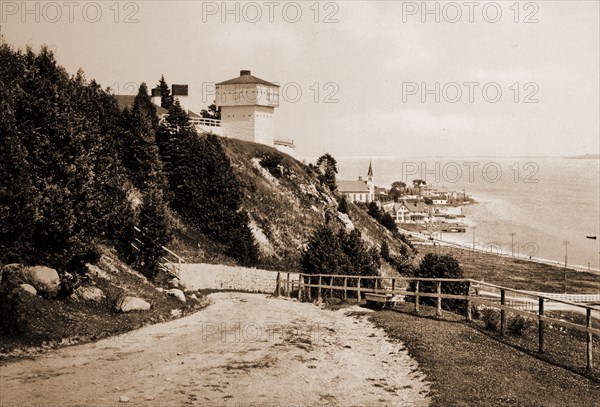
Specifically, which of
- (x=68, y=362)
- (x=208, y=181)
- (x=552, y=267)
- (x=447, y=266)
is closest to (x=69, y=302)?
(x=68, y=362)

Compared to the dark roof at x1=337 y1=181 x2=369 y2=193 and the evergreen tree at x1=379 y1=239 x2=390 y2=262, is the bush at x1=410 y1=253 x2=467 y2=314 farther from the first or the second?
the dark roof at x1=337 y1=181 x2=369 y2=193

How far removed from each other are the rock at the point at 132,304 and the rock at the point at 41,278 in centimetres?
227

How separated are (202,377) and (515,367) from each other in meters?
7.30

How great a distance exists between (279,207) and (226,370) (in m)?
59.9

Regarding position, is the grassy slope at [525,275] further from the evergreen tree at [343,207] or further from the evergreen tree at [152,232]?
the evergreen tree at [152,232]

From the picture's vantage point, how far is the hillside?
196 feet

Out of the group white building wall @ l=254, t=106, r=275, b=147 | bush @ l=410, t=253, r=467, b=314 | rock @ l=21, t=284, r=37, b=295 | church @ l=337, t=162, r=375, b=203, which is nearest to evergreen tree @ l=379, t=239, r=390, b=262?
white building wall @ l=254, t=106, r=275, b=147

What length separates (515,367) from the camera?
44.0ft

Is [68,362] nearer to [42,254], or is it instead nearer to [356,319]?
[42,254]

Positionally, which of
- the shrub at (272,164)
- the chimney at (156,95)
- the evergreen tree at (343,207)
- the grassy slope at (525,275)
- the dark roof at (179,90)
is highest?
the dark roof at (179,90)

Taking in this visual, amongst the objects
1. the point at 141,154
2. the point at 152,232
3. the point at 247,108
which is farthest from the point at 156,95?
the point at 152,232

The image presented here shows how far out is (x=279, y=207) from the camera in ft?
238

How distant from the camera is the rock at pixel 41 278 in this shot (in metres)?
17.4

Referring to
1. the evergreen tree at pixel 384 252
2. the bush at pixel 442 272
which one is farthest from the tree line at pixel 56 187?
the evergreen tree at pixel 384 252
